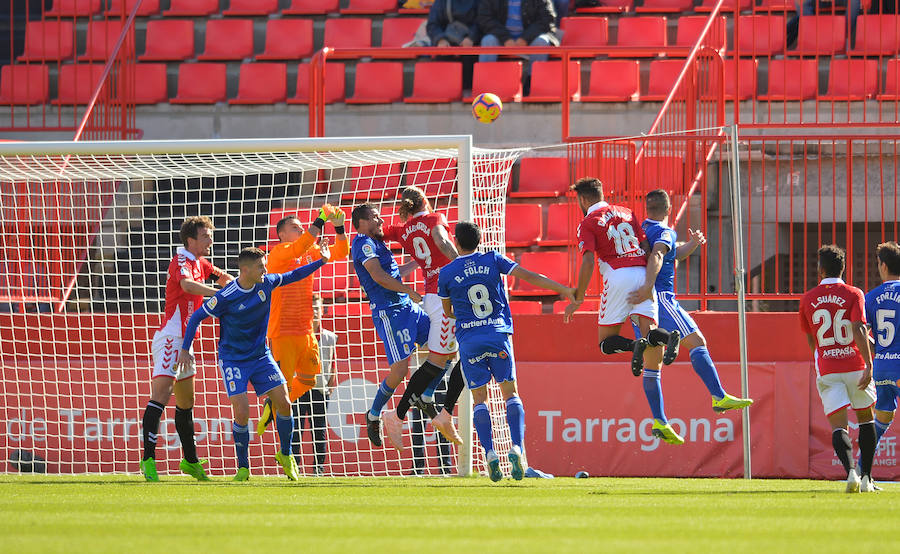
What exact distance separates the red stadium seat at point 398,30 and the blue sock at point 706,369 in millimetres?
8413

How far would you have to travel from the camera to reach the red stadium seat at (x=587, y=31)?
1661 centimetres

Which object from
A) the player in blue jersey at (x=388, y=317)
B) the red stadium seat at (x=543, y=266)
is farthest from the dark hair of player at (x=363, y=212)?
the red stadium seat at (x=543, y=266)

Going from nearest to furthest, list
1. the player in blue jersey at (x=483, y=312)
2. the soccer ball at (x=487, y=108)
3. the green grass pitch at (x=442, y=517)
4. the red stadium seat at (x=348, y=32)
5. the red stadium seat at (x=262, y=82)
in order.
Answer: the green grass pitch at (x=442, y=517) < the player in blue jersey at (x=483, y=312) < the soccer ball at (x=487, y=108) < the red stadium seat at (x=262, y=82) < the red stadium seat at (x=348, y=32)

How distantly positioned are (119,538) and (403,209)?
15.3 ft

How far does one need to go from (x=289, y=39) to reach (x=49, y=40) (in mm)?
3348

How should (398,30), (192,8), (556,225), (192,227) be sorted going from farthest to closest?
(192,8)
(398,30)
(556,225)
(192,227)

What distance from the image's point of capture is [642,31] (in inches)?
647

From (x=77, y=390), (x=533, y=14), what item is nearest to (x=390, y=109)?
(x=533, y=14)

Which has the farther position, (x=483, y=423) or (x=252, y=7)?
(x=252, y=7)

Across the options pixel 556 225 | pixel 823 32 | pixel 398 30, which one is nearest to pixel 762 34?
pixel 823 32

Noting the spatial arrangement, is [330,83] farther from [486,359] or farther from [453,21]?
[486,359]

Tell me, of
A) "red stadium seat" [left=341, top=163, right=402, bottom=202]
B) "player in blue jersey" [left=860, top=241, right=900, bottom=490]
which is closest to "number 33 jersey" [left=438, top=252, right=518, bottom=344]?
"player in blue jersey" [left=860, top=241, right=900, bottom=490]

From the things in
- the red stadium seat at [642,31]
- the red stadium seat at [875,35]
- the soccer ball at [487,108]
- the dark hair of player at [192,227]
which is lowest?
the dark hair of player at [192,227]

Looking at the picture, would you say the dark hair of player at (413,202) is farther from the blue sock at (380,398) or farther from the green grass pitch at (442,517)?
the green grass pitch at (442,517)
